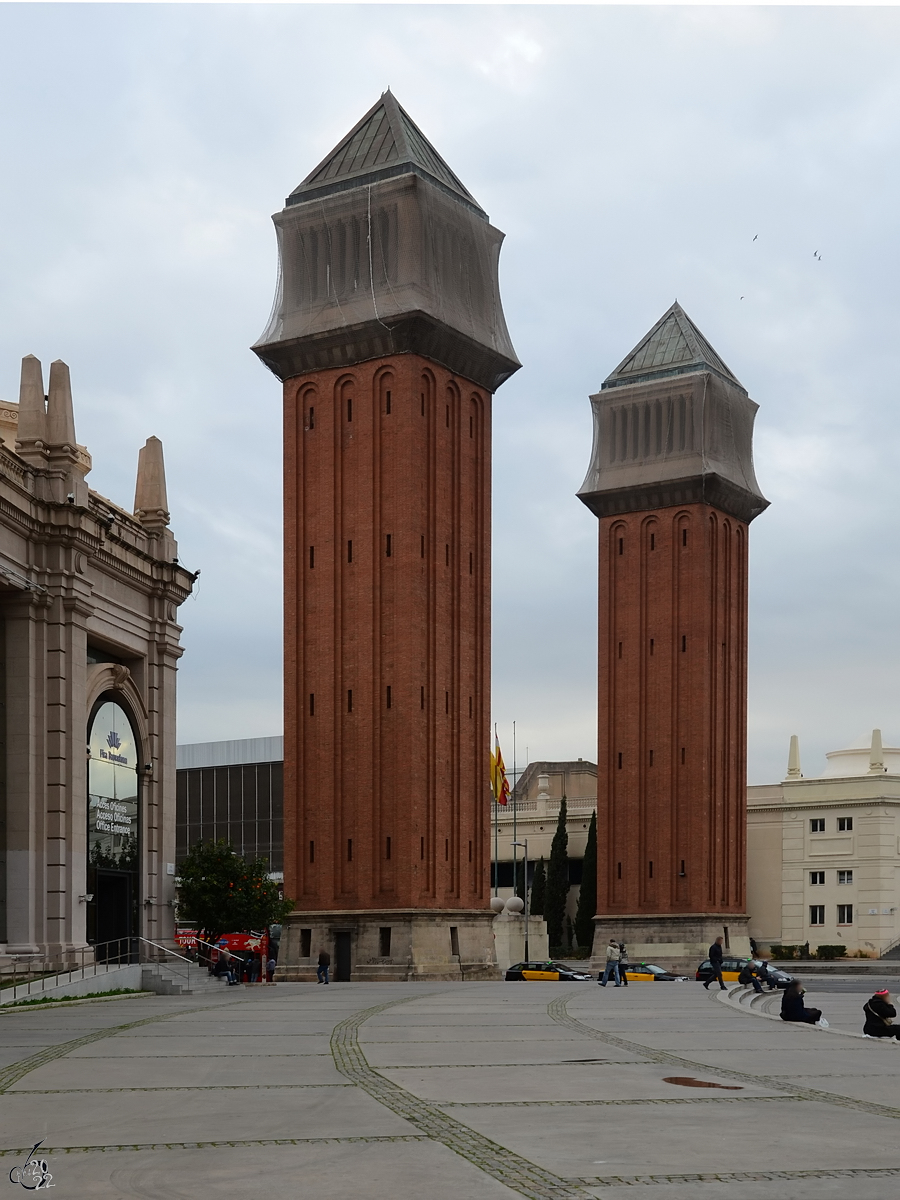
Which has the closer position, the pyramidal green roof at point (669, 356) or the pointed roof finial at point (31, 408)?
the pointed roof finial at point (31, 408)

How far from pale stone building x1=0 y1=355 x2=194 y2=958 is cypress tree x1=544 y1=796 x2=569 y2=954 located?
53306 mm

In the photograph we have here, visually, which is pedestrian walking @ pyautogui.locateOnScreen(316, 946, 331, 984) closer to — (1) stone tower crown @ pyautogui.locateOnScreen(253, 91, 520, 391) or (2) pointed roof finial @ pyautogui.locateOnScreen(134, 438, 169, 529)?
(2) pointed roof finial @ pyautogui.locateOnScreen(134, 438, 169, 529)

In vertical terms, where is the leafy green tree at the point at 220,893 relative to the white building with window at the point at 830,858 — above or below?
above

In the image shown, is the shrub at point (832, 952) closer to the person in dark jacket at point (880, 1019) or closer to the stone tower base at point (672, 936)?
the stone tower base at point (672, 936)

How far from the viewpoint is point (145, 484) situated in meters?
46.3

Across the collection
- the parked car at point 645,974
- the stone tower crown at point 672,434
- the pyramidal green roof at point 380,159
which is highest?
the pyramidal green roof at point 380,159


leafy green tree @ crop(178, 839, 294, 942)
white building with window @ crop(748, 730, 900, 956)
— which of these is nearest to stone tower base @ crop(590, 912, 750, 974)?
white building with window @ crop(748, 730, 900, 956)

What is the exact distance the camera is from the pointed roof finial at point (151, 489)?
151ft

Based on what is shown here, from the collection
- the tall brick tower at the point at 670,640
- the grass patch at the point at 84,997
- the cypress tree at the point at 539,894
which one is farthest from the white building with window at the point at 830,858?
the grass patch at the point at 84,997

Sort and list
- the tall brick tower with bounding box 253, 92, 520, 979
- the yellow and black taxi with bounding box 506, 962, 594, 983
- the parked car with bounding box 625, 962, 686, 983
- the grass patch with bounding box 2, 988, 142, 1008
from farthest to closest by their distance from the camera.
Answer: the tall brick tower with bounding box 253, 92, 520, 979, the parked car with bounding box 625, 962, 686, 983, the yellow and black taxi with bounding box 506, 962, 594, 983, the grass patch with bounding box 2, 988, 142, 1008

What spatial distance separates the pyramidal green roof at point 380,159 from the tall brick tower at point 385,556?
0.38 ft

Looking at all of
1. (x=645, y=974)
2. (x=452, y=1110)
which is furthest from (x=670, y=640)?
(x=452, y=1110)

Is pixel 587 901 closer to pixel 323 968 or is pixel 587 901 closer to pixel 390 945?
pixel 390 945

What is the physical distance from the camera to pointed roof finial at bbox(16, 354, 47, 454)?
130 feet
